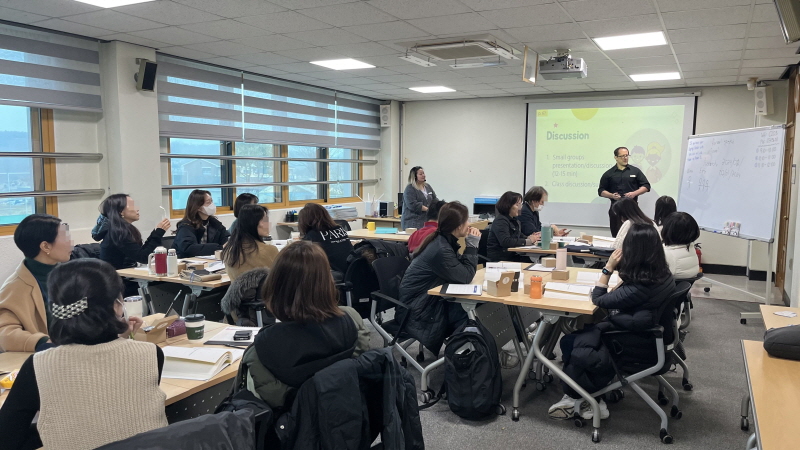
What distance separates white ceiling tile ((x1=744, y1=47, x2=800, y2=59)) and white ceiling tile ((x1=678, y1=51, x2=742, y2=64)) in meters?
0.09

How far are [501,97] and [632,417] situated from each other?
6564mm

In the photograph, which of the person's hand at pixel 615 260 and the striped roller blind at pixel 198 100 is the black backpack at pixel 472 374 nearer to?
the person's hand at pixel 615 260

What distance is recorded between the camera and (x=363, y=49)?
18.3 ft

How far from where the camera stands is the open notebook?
2027mm

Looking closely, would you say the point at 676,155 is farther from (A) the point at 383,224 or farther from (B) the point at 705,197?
(A) the point at 383,224

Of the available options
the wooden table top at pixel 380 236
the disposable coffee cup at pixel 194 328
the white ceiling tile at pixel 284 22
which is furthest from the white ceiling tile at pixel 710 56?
the disposable coffee cup at pixel 194 328

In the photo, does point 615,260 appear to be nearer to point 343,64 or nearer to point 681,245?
point 681,245

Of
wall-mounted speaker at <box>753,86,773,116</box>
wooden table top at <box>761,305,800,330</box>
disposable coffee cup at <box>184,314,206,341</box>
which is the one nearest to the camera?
disposable coffee cup at <box>184,314,206,341</box>

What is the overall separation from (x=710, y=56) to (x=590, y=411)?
4.31 metres

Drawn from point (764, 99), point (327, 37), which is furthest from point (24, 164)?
point (764, 99)

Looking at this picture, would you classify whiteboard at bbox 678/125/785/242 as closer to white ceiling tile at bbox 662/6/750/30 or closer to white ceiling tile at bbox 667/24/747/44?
white ceiling tile at bbox 667/24/747/44

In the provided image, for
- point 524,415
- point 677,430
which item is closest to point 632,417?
point 677,430

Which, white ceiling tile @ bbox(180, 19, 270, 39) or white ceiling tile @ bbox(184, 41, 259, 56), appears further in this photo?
white ceiling tile @ bbox(184, 41, 259, 56)

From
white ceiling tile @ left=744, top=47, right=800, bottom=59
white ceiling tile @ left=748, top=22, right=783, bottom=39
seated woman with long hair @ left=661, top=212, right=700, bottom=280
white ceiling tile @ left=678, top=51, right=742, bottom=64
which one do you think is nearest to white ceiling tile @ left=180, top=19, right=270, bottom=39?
seated woman with long hair @ left=661, top=212, right=700, bottom=280
